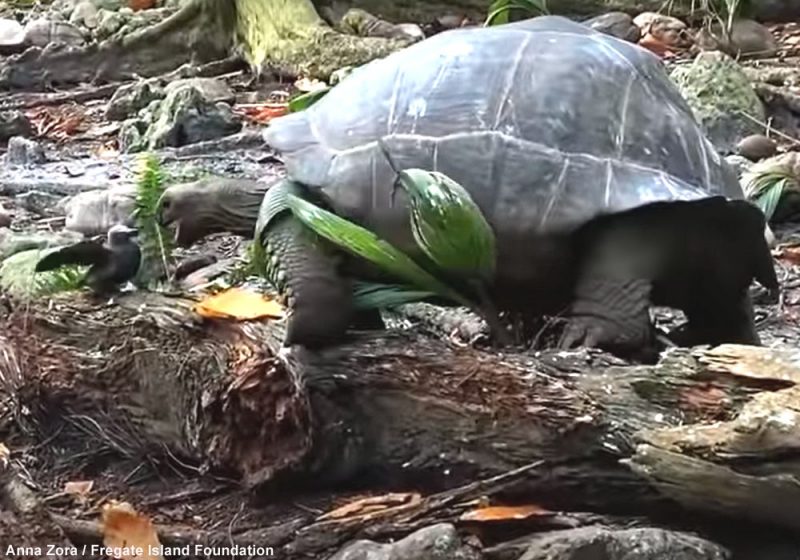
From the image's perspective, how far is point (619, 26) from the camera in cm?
777

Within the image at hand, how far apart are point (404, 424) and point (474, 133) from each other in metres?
0.57

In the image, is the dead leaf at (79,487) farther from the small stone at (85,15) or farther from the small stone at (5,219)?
the small stone at (85,15)

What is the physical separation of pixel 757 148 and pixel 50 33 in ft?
18.7

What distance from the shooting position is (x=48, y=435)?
9.82 ft

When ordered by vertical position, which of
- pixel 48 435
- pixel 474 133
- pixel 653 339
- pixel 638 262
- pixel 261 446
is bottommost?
pixel 48 435

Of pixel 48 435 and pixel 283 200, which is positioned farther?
pixel 48 435

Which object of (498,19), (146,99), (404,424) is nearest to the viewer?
(404,424)

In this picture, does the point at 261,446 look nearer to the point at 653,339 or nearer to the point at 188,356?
the point at 188,356

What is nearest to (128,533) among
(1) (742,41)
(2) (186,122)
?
(2) (186,122)

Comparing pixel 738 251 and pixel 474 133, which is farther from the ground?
pixel 474 133

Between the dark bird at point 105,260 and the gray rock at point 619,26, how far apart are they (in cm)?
499

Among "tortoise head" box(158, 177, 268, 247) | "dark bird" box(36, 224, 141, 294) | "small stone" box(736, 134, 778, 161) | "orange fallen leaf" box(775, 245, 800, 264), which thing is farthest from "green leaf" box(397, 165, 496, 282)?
"small stone" box(736, 134, 778, 161)

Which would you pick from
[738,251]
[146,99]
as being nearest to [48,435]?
[738,251]

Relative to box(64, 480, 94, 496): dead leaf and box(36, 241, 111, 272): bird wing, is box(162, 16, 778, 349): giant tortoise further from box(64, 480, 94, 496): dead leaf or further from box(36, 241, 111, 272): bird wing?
box(64, 480, 94, 496): dead leaf
